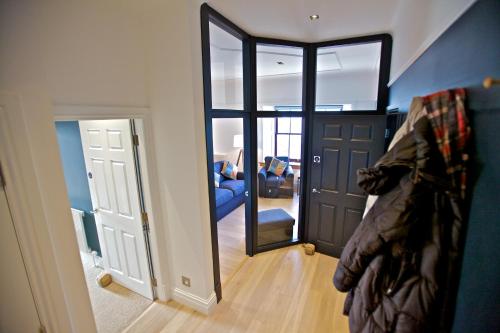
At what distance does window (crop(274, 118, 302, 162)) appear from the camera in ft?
20.1

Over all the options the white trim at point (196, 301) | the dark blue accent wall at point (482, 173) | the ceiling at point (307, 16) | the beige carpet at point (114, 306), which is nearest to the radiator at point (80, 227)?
the beige carpet at point (114, 306)

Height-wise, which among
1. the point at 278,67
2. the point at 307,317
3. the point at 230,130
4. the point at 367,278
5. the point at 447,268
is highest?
the point at 278,67

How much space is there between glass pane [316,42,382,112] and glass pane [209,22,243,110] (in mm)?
1432

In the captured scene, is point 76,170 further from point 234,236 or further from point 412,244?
point 412,244

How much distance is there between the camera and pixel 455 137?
81 centimetres

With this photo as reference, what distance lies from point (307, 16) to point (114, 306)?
363 centimetres

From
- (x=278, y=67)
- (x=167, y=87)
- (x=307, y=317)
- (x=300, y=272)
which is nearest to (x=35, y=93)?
(x=167, y=87)

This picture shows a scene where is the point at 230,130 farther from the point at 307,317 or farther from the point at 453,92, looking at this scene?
the point at 453,92

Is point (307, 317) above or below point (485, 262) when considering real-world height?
below

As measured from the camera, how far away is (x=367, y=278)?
36.6 inches

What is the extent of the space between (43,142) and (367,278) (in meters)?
1.87

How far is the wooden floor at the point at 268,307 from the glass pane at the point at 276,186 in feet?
1.67

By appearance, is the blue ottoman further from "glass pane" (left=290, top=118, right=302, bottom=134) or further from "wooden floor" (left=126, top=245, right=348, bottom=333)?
"glass pane" (left=290, top=118, right=302, bottom=134)

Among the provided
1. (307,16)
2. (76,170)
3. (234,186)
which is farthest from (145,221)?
(234,186)
